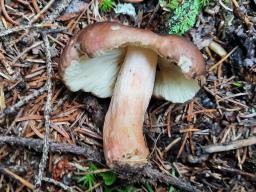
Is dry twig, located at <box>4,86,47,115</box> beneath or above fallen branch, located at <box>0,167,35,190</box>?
above

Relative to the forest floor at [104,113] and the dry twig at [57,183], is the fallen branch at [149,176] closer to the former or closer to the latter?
the forest floor at [104,113]

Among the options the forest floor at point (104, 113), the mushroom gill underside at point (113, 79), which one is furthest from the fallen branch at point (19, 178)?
the mushroom gill underside at point (113, 79)

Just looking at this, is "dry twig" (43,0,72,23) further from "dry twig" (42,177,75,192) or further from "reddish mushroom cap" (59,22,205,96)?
"dry twig" (42,177,75,192)

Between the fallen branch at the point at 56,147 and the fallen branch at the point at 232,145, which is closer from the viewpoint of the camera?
the fallen branch at the point at 56,147

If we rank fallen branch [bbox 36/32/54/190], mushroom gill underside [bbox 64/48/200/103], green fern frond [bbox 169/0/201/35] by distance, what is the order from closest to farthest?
fallen branch [bbox 36/32/54/190], mushroom gill underside [bbox 64/48/200/103], green fern frond [bbox 169/0/201/35]

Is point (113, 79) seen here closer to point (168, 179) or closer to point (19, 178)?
point (168, 179)

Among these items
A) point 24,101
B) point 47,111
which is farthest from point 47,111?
point 24,101

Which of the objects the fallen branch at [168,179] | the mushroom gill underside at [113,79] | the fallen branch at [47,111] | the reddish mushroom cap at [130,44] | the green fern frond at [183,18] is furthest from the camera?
the green fern frond at [183,18]

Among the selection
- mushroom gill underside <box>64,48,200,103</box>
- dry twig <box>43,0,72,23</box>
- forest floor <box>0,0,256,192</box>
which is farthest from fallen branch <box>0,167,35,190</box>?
dry twig <box>43,0,72,23</box>
